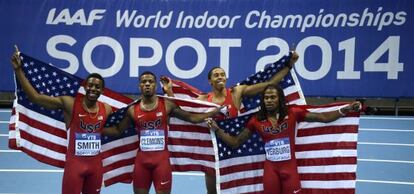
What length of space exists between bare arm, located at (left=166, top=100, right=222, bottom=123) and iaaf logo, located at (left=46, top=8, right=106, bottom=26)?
11163 millimetres

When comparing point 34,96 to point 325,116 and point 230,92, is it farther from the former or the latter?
point 325,116

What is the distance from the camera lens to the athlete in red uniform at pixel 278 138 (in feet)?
16.5

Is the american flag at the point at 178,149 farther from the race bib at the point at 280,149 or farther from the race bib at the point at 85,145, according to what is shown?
the race bib at the point at 280,149

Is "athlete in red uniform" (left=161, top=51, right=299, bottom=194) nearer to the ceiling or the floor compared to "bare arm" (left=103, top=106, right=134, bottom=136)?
nearer to the ceiling

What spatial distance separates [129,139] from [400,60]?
11.4 metres

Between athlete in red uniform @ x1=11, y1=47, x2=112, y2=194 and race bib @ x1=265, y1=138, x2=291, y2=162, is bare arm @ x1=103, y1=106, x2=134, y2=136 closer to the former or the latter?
athlete in red uniform @ x1=11, y1=47, x2=112, y2=194

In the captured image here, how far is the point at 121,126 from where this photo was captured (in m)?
5.48

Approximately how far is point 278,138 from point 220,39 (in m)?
10.7

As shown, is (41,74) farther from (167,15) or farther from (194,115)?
(167,15)

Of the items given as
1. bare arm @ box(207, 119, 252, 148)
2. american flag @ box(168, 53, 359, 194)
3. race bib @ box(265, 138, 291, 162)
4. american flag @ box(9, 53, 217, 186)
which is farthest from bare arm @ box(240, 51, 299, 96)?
race bib @ box(265, 138, 291, 162)

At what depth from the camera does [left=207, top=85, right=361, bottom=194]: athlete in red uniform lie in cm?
504

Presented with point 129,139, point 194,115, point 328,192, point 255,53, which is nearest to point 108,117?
point 129,139

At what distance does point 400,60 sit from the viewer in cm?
1483

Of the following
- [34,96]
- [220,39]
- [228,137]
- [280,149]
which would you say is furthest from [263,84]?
[220,39]
